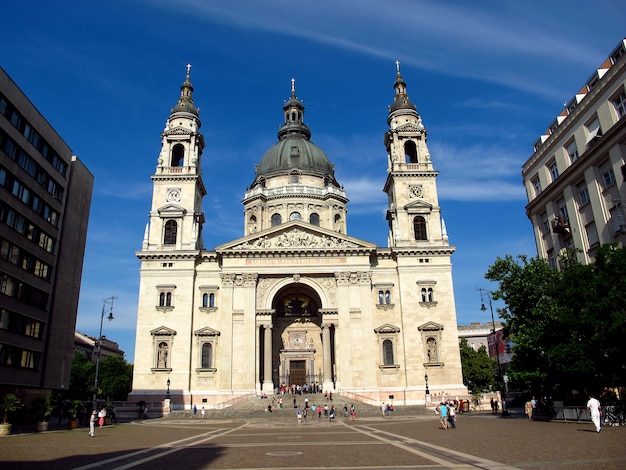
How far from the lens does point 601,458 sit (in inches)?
483

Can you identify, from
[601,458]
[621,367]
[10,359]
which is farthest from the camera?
[10,359]

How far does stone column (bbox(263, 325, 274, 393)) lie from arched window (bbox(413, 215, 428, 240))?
58.1ft

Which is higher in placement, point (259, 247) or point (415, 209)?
point (415, 209)

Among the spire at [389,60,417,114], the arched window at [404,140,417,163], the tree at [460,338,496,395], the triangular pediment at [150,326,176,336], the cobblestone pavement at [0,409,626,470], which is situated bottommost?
the cobblestone pavement at [0,409,626,470]

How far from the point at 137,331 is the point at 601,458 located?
43948 mm

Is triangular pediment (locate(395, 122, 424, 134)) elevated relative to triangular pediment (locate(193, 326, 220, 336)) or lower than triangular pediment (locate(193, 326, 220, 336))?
elevated

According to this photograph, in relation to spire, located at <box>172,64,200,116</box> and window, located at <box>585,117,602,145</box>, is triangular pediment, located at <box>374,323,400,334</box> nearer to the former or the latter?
window, located at <box>585,117,602,145</box>

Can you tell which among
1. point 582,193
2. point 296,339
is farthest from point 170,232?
point 582,193

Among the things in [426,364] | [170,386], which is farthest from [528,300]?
[170,386]

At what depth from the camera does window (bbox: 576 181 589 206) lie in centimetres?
3465

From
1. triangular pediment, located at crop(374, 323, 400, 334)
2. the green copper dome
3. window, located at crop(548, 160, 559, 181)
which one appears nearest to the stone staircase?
triangular pediment, located at crop(374, 323, 400, 334)

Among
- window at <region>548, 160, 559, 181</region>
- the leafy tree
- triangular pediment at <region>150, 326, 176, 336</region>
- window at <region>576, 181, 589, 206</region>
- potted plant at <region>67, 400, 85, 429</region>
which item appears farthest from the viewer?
the leafy tree

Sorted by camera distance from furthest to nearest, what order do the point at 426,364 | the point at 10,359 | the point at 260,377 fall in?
the point at 260,377, the point at 426,364, the point at 10,359

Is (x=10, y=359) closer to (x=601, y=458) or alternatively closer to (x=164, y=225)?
(x=164, y=225)
